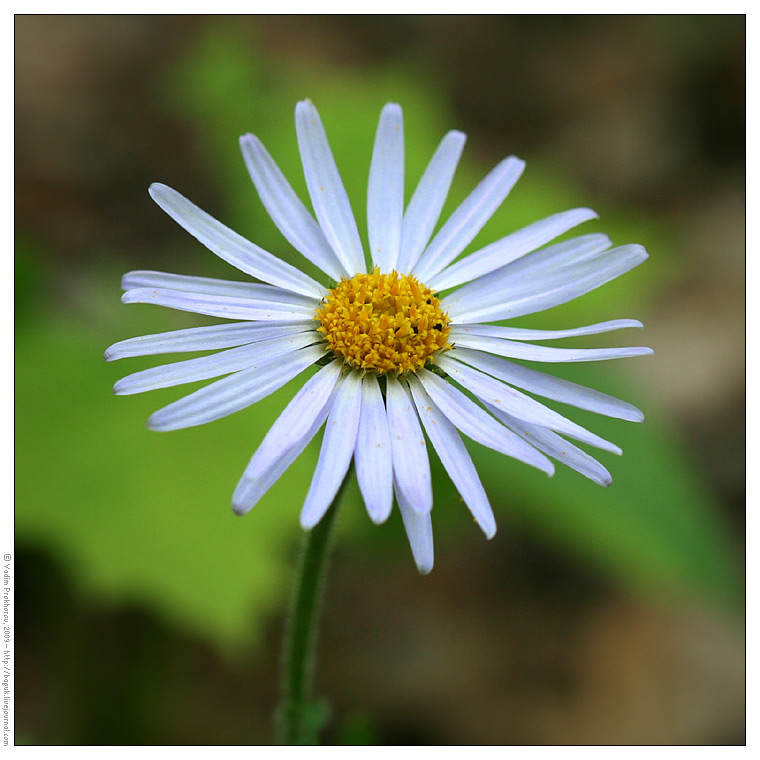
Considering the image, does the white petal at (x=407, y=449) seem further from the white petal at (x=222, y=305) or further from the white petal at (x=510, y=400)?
the white petal at (x=222, y=305)

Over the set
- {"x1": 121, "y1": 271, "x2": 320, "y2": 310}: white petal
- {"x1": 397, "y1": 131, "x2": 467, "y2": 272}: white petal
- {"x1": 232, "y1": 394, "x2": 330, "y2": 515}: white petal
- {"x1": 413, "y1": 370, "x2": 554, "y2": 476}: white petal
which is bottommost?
{"x1": 232, "y1": 394, "x2": 330, "y2": 515}: white petal

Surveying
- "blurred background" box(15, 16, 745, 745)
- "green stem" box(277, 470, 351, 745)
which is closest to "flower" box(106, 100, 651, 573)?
"green stem" box(277, 470, 351, 745)

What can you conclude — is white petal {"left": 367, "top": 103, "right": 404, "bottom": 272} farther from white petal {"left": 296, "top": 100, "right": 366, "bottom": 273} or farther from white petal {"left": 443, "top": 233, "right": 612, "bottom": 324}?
white petal {"left": 443, "top": 233, "right": 612, "bottom": 324}

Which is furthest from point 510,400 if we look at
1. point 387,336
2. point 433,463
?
point 433,463

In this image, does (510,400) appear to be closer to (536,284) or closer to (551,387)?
(551,387)

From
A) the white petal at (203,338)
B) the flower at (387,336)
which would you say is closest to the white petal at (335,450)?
the flower at (387,336)

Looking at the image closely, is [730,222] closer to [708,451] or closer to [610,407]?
[708,451]
